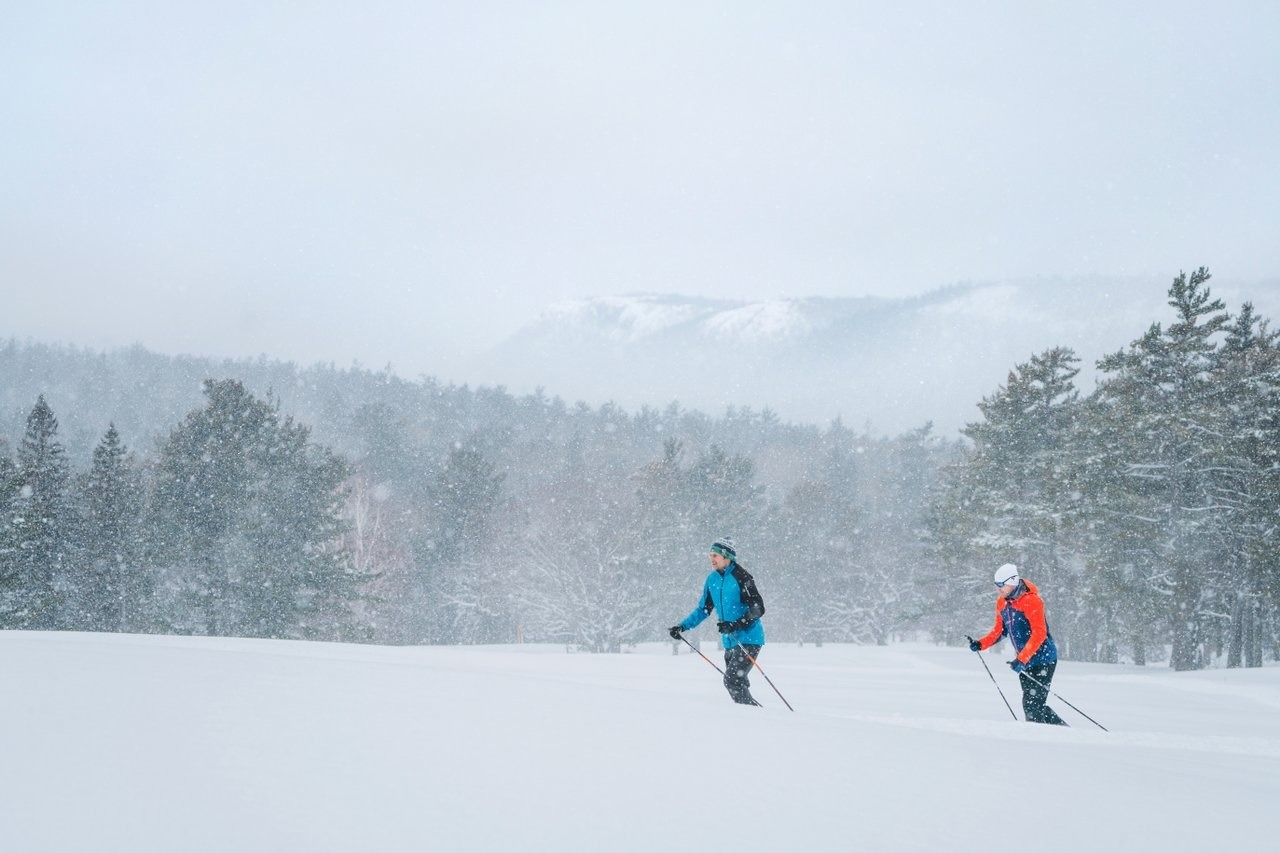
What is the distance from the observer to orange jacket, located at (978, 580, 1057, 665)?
854 cm

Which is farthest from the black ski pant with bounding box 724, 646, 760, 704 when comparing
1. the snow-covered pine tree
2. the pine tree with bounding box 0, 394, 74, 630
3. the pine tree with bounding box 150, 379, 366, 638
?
the snow-covered pine tree

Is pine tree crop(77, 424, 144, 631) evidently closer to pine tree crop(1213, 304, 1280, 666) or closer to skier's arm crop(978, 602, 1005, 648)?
skier's arm crop(978, 602, 1005, 648)

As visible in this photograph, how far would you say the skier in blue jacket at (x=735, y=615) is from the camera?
820 centimetres

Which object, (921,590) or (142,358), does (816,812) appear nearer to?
(921,590)

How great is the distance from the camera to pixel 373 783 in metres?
4.07

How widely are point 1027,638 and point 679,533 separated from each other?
4105 centimetres

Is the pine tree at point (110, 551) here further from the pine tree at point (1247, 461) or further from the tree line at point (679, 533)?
the pine tree at point (1247, 461)

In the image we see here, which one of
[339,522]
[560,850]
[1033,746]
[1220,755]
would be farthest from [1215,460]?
[339,522]

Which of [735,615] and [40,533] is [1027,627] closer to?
[735,615]

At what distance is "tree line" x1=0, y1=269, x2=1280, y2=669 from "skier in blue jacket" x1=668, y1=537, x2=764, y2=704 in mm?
20070

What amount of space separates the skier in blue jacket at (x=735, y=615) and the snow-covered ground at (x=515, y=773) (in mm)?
1020

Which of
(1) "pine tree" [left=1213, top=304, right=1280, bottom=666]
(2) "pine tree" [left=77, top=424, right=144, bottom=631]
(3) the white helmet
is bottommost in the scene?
(2) "pine tree" [left=77, top=424, right=144, bottom=631]

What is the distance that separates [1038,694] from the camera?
8.77m

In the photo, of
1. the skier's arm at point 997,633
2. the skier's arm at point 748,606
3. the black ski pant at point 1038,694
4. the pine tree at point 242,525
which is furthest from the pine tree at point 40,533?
the black ski pant at point 1038,694
